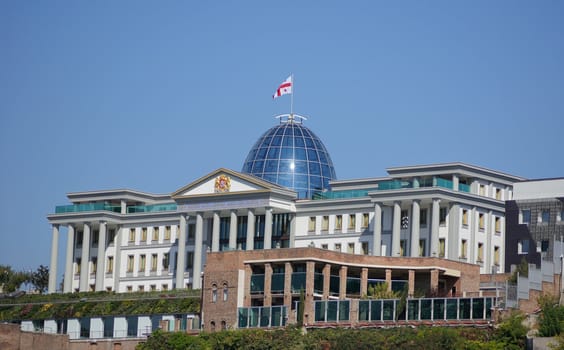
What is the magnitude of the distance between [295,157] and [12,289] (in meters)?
43.6

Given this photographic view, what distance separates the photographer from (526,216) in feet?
434

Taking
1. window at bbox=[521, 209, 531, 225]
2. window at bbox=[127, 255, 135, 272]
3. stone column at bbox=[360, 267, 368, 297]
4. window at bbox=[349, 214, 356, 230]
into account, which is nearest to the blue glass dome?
window at bbox=[349, 214, 356, 230]

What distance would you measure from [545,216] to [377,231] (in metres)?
16.9

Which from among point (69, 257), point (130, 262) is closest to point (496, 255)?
point (130, 262)

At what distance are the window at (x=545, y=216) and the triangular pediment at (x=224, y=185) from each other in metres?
27.6

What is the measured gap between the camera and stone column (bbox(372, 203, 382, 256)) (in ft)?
458

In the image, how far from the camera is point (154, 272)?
158m

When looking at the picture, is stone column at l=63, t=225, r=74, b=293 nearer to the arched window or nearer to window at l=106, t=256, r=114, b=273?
window at l=106, t=256, r=114, b=273

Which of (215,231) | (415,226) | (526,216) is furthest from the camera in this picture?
(215,231)

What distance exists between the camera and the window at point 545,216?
130375mm

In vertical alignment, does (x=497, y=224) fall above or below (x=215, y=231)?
above

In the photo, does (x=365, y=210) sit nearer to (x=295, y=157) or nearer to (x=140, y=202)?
(x=295, y=157)

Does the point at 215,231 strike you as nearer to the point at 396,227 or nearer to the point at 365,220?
the point at 365,220

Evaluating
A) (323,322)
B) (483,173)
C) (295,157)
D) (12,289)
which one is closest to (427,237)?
(483,173)
